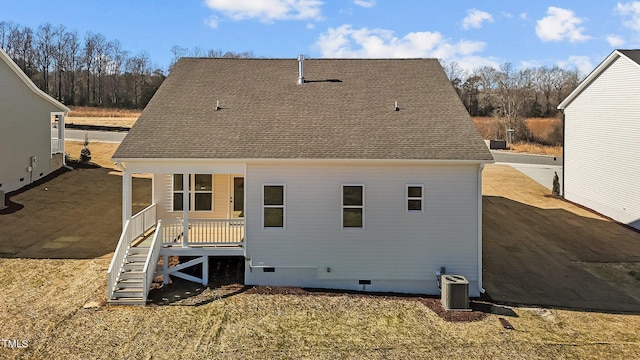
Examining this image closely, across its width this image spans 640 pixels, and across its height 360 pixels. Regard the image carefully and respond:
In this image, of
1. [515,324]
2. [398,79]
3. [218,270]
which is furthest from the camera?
[398,79]

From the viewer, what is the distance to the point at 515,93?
68.2 metres

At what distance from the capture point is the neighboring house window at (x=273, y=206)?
12.8m

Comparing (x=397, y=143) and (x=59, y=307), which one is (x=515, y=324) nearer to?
(x=397, y=143)

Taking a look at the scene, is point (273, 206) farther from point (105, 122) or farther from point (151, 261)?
point (105, 122)

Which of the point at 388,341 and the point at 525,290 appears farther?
the point at 525,290

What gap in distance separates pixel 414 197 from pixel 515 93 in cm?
6323

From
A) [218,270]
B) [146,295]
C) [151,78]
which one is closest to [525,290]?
[218,270]

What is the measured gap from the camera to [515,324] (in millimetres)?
10789

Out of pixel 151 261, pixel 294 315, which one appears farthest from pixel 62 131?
pixel 294 315

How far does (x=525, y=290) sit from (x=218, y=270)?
30.2 ft

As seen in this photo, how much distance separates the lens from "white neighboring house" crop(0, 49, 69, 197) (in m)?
22.0

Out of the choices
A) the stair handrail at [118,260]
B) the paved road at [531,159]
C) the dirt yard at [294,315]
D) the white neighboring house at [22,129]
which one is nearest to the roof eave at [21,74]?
the white neighboring house at [22,129]

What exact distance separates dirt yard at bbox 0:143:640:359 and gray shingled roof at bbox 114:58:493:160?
393 cm

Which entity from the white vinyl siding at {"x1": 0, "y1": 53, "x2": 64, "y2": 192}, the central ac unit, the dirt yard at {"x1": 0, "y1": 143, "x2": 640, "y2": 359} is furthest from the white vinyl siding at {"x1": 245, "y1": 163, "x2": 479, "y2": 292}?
the white vinyl siding at {"x1": 0, "y1": 53, "x2": 64, "y2": 192}
